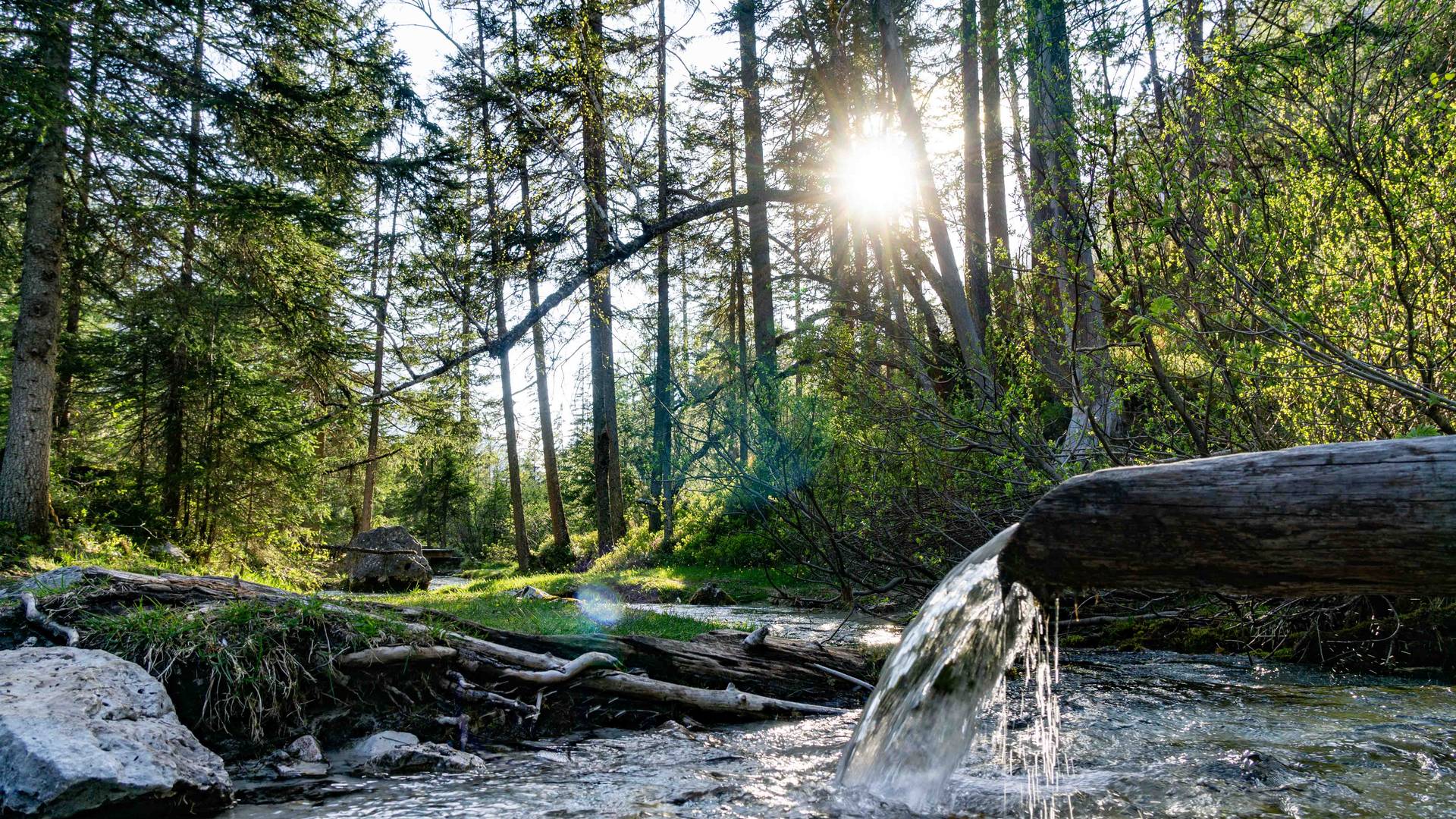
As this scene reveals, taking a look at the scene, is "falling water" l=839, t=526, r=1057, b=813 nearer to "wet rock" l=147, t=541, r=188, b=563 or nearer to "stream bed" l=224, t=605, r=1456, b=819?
"stream bed" l=224, t=605, r=1456, b=819

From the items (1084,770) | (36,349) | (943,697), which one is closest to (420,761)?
(943,697)

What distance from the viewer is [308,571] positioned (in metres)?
13.1

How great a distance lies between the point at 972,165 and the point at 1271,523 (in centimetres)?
1126

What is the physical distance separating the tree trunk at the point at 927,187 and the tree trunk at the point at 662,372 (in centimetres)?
299

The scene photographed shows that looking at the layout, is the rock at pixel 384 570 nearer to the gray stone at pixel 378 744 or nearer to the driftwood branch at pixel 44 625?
the driftwood branch at pixel 44 625

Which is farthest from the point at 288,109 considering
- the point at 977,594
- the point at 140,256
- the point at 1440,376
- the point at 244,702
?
the point at 1440,376

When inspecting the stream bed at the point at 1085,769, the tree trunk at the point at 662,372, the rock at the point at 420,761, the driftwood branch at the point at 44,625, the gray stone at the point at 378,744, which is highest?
the tree trunk at the point at 662,372

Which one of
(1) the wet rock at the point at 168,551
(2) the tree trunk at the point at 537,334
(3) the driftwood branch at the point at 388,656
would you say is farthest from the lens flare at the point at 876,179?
(1) the wet rock at the point at 168,551

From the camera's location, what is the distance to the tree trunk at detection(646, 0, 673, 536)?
25.7ft

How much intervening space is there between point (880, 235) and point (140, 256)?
37.6 ft

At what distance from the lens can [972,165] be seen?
1241 centimetres

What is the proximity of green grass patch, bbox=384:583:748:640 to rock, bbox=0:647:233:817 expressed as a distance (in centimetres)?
231

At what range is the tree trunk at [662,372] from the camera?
25.7 ft

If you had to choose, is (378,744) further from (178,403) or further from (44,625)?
(178,403)
